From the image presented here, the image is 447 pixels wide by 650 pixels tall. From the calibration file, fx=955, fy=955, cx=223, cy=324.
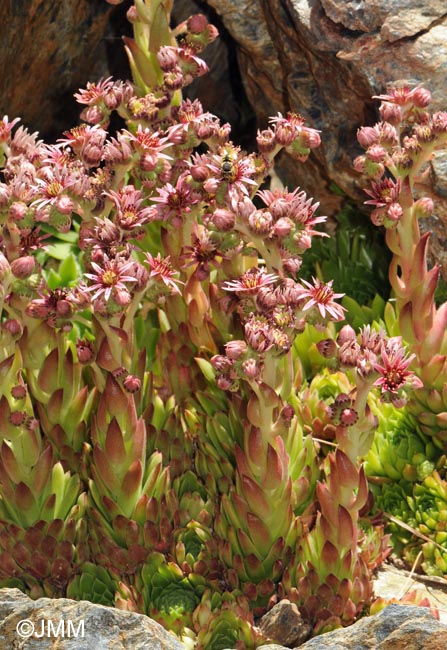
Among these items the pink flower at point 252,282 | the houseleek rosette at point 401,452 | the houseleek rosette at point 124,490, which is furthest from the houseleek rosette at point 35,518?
the houseleek rosette at point 401,452

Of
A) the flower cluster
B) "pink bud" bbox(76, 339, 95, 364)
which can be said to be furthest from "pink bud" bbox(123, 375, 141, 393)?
"pink bud" bbox(76, 339, 95, 364)

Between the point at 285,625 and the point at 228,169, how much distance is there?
1691mm

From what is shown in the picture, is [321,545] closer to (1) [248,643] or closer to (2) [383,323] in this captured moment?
(1) [248,643]

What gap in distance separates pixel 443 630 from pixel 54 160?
2.18m

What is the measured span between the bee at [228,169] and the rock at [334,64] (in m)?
1.42

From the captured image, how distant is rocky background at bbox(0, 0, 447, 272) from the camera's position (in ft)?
15.2

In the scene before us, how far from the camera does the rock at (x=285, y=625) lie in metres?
3.50

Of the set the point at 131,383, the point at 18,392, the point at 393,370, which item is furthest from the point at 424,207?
the point at 18,392

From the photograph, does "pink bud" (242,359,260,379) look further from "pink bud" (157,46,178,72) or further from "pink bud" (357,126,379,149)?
"pink bud" (157,46,178,72)

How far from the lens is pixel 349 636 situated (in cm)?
296

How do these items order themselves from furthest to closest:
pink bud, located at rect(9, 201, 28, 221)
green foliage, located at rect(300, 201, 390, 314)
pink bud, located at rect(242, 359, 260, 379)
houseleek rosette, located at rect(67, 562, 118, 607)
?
green foliage, located at rect(300, 201, 390, 314) → houseleek rosette, located at rect(67, 562, 118, 607) → pink bud, located at rect(9, 201, 28, 221) → pink bud, located at rect(242, 359, 260, 379)

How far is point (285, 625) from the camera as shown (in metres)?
3.51

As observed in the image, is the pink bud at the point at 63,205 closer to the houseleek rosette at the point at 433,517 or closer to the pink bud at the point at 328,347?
the pink bud at the point at 328,347

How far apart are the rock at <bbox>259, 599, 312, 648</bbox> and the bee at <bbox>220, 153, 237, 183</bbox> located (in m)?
1.58
